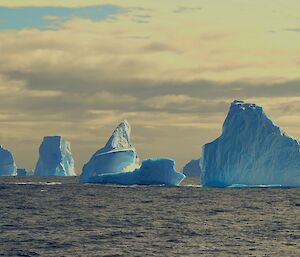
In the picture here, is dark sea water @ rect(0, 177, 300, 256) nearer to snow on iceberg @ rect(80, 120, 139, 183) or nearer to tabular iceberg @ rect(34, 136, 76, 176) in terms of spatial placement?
snow on iceberg @ rect(80, 120, 139, 183)

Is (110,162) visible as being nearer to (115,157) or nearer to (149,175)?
(115,157)

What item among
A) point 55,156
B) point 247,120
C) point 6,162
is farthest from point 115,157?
point 6,162

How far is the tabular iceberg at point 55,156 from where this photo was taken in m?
122

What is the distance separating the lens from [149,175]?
80.2 m

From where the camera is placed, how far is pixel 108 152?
85.3 metres

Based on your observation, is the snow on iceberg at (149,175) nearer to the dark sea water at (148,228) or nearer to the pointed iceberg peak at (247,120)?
the pointed iceberg peak at (247,120)

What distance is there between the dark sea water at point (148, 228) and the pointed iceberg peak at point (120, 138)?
29.3 m

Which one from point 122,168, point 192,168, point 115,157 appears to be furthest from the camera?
point 192,168

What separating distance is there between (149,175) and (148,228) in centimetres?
4234

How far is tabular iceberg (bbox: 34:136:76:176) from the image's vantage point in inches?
4791

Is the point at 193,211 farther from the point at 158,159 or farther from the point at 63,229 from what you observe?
the point at 158,159

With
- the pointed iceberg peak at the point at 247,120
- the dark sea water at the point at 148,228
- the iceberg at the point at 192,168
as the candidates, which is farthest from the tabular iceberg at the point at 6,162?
the dark sea water at the point at 148,228

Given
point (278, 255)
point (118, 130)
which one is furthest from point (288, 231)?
point (118, 130)

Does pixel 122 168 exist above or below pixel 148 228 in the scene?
above
